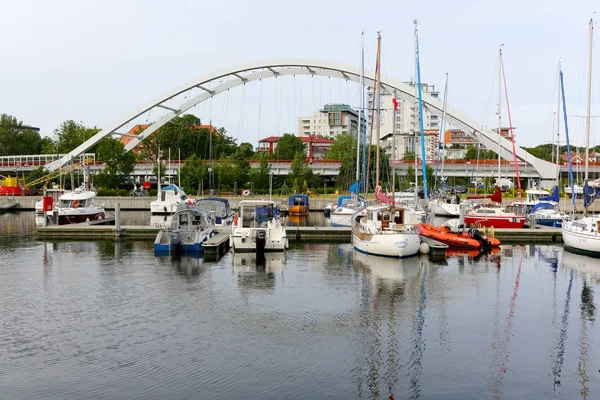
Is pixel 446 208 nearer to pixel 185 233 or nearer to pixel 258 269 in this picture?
pixel 185 233

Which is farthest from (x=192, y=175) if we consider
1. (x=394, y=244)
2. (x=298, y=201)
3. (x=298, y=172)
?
(x=394, y=244)

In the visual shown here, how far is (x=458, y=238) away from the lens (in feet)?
111

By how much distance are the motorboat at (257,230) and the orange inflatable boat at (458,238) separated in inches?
279

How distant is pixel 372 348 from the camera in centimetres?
1625

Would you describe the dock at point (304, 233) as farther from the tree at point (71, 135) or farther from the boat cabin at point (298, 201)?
the tree at point (71, 135)

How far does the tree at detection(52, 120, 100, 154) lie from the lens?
355ft

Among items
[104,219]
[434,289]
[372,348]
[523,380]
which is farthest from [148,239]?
[523,380]

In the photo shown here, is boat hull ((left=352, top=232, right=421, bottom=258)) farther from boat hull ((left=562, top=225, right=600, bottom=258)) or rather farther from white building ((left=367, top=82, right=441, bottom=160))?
white building ((left=367, top=82, right=441, bottom=160))

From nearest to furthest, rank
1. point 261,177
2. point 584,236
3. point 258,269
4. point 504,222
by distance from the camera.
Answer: point 258,269 < point 584,236 < point 504,222 < point 261,177

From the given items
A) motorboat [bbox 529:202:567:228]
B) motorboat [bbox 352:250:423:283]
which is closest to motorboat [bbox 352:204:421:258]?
motorboat [bbox 352:250:423:283]

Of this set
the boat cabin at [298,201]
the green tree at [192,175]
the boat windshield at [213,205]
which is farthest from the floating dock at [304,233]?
the green tree at [192,175]

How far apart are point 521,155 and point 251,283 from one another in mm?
59173

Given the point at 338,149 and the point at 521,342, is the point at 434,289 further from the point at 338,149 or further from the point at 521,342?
the point at 338,149

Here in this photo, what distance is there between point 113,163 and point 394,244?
59.3 m
